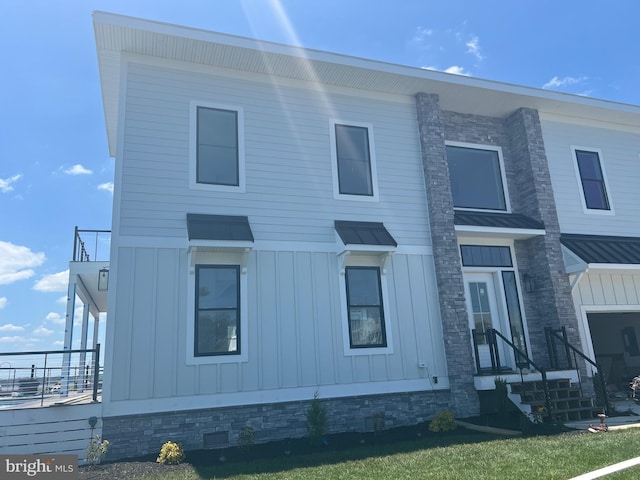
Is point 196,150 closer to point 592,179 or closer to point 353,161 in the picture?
point 353,161

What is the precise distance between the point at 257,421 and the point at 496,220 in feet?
22.0

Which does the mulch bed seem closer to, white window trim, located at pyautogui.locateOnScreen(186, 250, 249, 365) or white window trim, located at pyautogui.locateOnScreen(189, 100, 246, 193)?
white window trim, located at pyautogui.locateOnScreen(186, 250, 249, 365)

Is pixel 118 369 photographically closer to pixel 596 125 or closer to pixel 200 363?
pixel 200 363

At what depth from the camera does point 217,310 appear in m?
8.50

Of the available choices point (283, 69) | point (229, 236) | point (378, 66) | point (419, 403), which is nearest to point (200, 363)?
point (229, 236)

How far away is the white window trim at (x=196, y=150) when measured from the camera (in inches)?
356

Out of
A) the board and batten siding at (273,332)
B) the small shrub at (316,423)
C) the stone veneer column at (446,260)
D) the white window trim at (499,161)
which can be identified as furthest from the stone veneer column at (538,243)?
the small shrub at (316,423)

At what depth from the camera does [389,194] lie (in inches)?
406

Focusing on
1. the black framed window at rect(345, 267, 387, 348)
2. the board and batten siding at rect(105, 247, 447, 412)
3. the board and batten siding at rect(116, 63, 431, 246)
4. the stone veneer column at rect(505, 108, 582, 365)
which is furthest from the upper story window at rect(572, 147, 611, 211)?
the black framed window at rect(345, 267, 387, 348)

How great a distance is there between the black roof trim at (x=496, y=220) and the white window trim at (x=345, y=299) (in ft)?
6.94

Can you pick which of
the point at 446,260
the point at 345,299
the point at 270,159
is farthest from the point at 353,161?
the point at 345,299

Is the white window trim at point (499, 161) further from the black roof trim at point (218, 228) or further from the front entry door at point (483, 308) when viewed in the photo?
the black roof trim at point (218, 228)

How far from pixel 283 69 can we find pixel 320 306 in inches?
189

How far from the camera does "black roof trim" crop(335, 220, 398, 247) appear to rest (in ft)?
30.4
